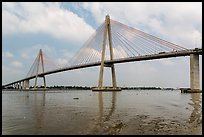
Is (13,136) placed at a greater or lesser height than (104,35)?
lesser

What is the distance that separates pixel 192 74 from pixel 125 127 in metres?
42.8

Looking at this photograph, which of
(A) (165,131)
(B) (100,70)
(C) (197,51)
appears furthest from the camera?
(B) (100,70)

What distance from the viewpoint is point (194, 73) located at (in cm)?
5003

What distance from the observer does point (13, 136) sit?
29.7 feet

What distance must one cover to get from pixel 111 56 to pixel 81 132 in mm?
53206

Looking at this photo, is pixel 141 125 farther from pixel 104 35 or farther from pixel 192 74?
pixel 104 35

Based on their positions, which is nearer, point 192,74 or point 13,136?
point 13,136

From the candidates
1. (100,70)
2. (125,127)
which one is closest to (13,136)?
(125,127)

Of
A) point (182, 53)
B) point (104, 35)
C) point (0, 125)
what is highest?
point (104, 35)

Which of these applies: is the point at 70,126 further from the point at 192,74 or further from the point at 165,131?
the point at 192,74

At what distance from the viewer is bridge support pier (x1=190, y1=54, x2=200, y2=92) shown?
164 ft

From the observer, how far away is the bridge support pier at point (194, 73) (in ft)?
164

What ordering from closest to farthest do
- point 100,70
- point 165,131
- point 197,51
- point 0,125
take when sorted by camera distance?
point 165,131 → point 0,125 → point 197,51 → point 100,70

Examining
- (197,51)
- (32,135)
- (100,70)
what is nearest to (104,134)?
(32,135)
